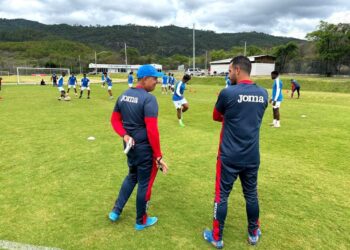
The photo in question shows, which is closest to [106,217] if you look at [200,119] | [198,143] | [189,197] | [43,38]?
[189,197]

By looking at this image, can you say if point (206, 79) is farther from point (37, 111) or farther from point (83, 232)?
point (83, 232)

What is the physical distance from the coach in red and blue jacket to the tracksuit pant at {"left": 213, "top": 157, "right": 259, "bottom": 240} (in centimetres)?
69

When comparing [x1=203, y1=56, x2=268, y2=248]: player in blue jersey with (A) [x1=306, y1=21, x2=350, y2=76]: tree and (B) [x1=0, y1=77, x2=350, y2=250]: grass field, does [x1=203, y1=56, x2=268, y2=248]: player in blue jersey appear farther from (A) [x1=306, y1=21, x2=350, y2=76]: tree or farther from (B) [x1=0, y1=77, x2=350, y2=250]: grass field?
(A) [x1=306, y1=21, x2=350, y2=76]: tree

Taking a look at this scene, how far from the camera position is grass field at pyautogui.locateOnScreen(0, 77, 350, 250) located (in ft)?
12.9

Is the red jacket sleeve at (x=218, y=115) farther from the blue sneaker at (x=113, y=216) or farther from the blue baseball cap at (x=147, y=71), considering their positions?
the blue sneaker at (x=113, y=216)

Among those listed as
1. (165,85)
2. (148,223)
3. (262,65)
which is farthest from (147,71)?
(262,65)

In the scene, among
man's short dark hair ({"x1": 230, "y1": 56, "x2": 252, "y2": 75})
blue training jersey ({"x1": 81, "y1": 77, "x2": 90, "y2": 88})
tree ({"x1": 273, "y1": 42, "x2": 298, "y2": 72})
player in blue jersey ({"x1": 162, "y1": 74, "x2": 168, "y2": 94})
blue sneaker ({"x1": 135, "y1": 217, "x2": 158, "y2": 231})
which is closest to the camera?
man's short dark hair ({"x1": 230, "y1": 56, "x2": 252, "y2": 75})

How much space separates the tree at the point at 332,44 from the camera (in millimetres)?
54562

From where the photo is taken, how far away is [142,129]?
3.78 metres

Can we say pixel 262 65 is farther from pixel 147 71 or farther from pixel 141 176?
pixel 141 176

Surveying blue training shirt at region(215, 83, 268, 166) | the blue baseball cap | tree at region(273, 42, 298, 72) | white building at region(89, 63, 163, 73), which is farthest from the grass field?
white building at region(89, 63, 163, 73)

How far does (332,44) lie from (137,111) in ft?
206

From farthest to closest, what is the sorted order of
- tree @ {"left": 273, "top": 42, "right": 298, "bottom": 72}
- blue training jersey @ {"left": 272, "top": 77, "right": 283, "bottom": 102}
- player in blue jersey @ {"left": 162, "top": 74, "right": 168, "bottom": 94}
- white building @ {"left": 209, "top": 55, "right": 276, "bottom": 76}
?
tree @ {"left": 273, "top": 42, "right": 298, "bottom": 72}, white building @ {"left": 209, "top": 55, "right": 276, "bottom": 76}, player in blue jersey @ {"left": 162, "top": 74, "right": 168, "bottom": 94}, blue training jersey @ {"left": 272, "top": 77, "right": 283, "bottom": 102}

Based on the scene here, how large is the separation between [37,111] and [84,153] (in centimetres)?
926
